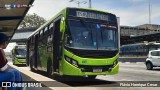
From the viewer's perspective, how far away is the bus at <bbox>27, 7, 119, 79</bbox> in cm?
1334

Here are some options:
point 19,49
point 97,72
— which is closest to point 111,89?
point 97,72

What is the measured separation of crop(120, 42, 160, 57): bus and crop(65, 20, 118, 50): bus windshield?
1189 inches

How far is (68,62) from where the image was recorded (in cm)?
1329

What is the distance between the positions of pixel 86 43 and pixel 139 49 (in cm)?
3784

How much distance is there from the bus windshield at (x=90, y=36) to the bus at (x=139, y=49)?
30191 mm

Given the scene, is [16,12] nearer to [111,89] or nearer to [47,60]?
[47,60]

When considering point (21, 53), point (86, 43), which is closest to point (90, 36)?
point (86, 43)

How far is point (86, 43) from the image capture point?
1364cm

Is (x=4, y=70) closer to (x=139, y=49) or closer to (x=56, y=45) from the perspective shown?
(x=56, y=45)

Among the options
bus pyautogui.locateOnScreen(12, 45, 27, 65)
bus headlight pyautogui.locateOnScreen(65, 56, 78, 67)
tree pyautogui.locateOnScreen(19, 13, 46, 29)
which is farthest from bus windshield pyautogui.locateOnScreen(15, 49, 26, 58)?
tree pyautogui.locateOnScreen(19, 13, 46, 29)

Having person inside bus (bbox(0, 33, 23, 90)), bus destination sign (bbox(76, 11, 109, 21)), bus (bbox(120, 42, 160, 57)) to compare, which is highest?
bus destination sign (bbox(76, 11, 109, 21))

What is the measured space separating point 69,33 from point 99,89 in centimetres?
267

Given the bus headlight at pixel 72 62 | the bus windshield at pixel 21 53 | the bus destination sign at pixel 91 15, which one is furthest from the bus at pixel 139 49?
the bus headlight at pixel 72 62

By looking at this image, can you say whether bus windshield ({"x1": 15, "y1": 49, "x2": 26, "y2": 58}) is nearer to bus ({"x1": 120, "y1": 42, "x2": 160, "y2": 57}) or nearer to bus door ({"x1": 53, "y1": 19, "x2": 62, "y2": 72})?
bus ({"x1": 120, "y1": 42, "x2": 160, "y2": 57})
